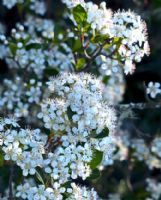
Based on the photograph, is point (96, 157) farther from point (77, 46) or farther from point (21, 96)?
point (21, 96)

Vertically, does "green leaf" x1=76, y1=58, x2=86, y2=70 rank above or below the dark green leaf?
Result: below

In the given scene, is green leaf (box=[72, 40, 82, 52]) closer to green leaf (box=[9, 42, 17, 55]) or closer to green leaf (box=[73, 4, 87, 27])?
green leaf (box=[73, 4, 87, 27])

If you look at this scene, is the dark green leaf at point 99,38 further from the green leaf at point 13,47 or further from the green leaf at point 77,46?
the green leaf at point 13,47

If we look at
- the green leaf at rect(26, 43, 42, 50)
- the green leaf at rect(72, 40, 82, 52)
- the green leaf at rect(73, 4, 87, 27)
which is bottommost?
the green leaf at rect(72, 40, 82, 52)

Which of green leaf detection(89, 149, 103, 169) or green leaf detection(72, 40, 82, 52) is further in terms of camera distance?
green leaf detection(72, 40, 82, 52)

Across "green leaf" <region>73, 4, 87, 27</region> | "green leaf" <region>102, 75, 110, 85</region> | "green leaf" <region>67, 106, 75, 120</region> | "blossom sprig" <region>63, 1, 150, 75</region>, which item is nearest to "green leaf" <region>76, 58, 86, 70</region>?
"blossom sprig" <region>63, 1, 150, 75</region>

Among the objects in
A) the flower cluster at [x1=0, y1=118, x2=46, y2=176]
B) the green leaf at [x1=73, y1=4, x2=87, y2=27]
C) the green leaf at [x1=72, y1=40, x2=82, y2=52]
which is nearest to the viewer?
the flower cluster at [x1=0, y1=118, x2=46, y2=176]

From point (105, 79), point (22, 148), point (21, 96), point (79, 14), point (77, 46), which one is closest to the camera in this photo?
point (22, 148)

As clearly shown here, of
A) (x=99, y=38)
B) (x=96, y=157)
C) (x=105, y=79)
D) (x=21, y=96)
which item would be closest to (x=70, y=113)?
(x=96, y=157)

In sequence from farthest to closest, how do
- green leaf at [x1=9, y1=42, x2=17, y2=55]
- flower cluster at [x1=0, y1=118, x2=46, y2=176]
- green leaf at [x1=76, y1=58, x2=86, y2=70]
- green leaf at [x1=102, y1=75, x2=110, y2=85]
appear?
green leaf at [x1=102, y1=75, x2=110, y2=85], green leaf at [x1=9, y1=42, x2=17, y2=55], green leaf at [x1=76, y1=58, x2=86, y2=70], flower cluster at [x1=0, y1=118, x2=46, y2=176]

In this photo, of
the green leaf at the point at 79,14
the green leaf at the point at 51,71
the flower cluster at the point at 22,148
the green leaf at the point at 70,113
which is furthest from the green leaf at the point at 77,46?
the flower cluster at the point at 22,148

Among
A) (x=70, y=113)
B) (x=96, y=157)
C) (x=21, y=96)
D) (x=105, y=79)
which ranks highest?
(x=105, y=79)
